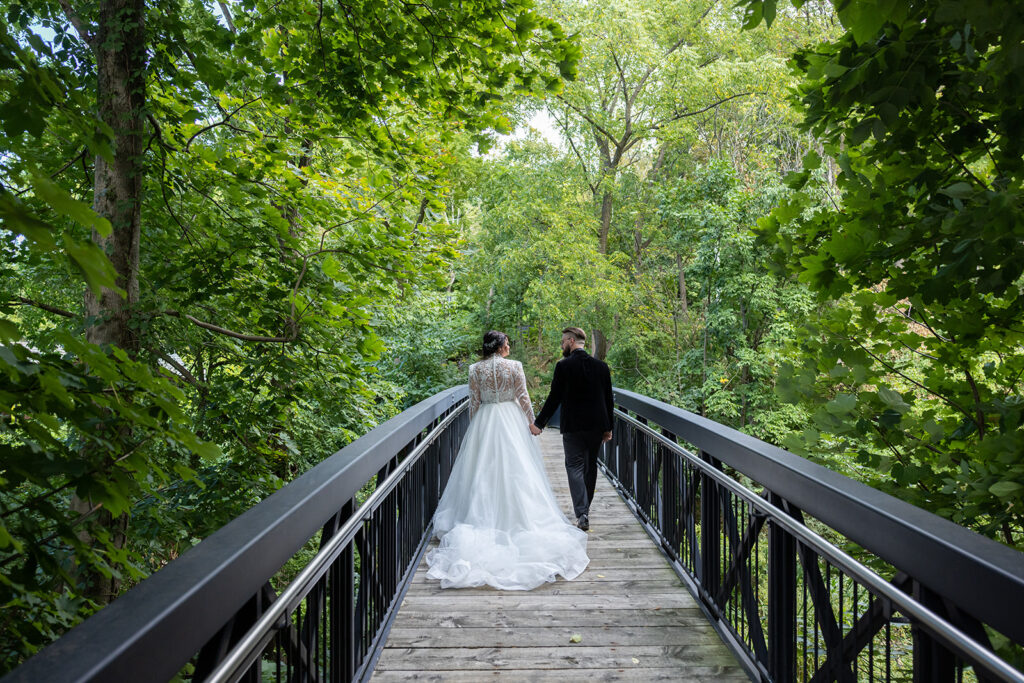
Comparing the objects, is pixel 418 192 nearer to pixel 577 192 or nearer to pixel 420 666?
pixel 420 666

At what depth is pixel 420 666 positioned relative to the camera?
3006 mm

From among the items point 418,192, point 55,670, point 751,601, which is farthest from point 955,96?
point 418,192

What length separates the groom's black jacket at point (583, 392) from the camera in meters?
5.37

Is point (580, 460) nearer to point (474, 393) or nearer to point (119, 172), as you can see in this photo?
point (474, 393)

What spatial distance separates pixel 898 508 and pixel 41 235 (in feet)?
6.95

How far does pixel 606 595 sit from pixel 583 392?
188 centimetres

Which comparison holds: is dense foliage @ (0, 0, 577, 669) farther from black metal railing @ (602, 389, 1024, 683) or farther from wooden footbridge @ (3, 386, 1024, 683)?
black metal railing @ (602, 389, 1024, 683)

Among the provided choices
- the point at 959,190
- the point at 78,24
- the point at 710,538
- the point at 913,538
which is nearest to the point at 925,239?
the point at 959,190

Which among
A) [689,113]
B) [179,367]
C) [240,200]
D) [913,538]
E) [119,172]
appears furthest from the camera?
[689,113]

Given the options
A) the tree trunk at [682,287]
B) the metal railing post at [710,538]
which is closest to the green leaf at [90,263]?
the metal railing post at [710,538]

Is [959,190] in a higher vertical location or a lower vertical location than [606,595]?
higher

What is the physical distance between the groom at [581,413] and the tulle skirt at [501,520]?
1.11ft

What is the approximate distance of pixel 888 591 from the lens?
1.67 m

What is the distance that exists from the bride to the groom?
326mm
